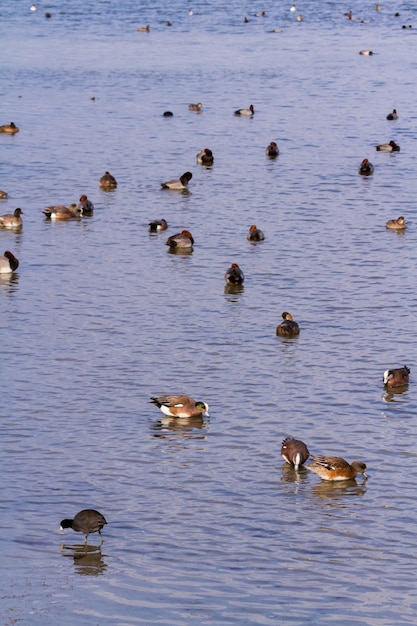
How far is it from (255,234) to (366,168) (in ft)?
28.4

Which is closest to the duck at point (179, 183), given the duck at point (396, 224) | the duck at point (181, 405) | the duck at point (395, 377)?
the duck at point (396, 224)

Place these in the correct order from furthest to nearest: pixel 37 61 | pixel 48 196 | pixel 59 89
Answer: pixel 37 61 → pixel 59 89 → pixel 48 196

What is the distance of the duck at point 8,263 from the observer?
2922 centimetres

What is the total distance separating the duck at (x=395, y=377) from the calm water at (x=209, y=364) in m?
0.22

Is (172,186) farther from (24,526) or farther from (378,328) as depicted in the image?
(24,526)

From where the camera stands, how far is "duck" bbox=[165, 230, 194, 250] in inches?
1229

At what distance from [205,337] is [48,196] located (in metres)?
13.0

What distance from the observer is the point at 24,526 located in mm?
16938

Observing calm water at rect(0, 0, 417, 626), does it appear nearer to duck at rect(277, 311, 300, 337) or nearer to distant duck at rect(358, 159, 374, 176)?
duck at rect(277, 311, 300, 337)

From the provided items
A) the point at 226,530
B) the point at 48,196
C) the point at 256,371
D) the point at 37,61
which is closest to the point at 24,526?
the point at 226,530

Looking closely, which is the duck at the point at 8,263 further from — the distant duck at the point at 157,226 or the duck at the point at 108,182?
the duck at the point at 108,182

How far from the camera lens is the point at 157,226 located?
3291 cm

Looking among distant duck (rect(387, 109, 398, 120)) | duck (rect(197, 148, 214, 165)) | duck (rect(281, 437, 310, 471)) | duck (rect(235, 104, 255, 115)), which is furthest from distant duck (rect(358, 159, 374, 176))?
duck (rect(281, 437, 310, 471))

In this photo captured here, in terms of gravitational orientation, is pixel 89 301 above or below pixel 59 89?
below
